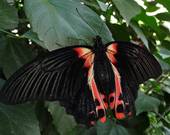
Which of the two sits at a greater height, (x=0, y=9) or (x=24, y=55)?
(x=0, y=9)

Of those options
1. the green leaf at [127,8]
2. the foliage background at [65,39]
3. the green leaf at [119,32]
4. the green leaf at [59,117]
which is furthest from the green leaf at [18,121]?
the green leaf at [119,32]

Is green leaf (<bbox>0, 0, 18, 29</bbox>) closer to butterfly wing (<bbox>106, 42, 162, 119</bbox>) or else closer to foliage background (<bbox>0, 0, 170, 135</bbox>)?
foliage background (<bbox>0, 0, 170, 135</bbox>)

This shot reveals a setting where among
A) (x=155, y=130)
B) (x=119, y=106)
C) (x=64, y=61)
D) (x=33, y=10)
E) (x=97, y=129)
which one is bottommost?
(x=155, y=130)

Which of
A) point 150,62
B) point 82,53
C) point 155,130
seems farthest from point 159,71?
point 155,130

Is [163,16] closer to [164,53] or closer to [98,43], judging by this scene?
[164,53]

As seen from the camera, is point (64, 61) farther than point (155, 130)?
No

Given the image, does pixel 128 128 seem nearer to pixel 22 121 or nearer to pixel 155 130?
pixel 155 130

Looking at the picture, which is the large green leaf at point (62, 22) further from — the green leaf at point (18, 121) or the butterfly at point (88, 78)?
the green leaf at point (18, 121)
